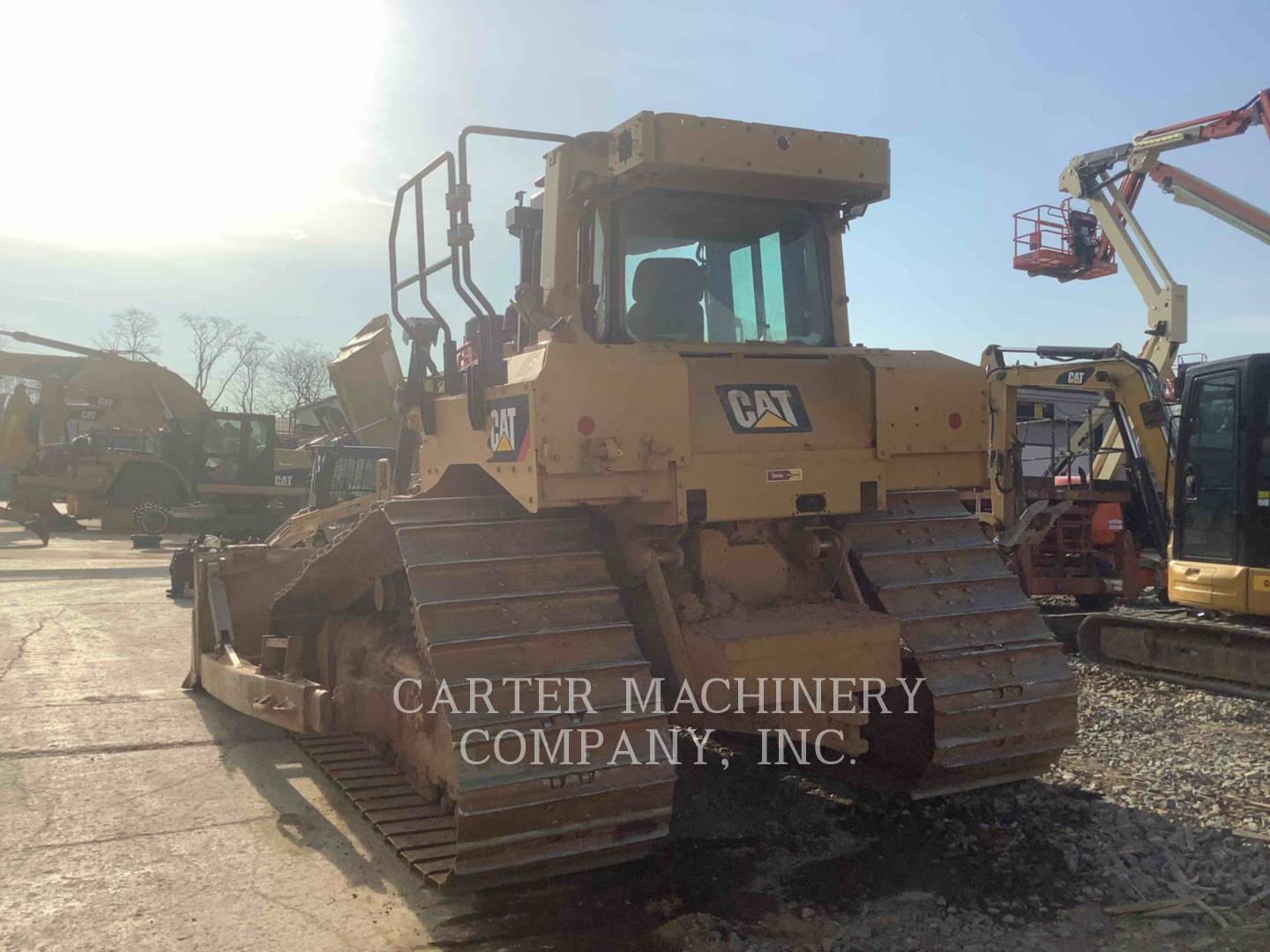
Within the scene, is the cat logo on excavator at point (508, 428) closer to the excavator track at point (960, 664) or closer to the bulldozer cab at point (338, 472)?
the excavator track at point (960, 664)

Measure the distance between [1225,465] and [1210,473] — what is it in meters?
0.16

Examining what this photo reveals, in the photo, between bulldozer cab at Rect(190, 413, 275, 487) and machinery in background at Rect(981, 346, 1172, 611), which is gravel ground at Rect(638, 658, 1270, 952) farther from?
bulldozer cab at Rect(190, 413, 275, 487)

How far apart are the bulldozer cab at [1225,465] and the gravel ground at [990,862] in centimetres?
258

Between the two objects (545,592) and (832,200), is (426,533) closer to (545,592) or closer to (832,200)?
(545,592)

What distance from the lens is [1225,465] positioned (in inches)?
320

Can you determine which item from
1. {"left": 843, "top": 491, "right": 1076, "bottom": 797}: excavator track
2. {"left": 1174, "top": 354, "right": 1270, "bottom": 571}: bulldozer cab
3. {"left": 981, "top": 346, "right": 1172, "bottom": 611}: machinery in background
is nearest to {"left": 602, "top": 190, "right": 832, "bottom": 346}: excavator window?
{"left": 843, "top": 491, "right": 1076, "bottom": 797}: excavator track

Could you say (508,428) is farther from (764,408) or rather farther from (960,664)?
(960,664)

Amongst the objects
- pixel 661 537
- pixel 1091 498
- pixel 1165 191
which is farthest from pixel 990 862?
pixel 1165 191

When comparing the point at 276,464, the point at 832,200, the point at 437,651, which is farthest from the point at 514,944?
the point at 276,464

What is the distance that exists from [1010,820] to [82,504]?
21647 millimetres

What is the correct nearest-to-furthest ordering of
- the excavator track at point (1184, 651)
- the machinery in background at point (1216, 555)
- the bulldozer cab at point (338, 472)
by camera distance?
the excavator track at point (1184, 651) < the machinery in background at point (1216, 555) < the bulldozer cab at point (338, 472)

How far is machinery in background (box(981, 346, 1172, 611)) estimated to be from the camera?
1082 cm

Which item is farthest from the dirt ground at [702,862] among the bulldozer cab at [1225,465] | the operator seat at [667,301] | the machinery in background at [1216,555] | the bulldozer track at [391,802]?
the operator seat at [667,301]

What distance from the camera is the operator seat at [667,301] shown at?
14.7 ft
